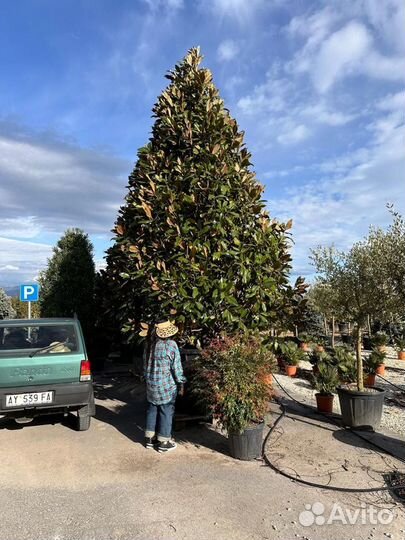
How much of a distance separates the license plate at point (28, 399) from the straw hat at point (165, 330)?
5.92 feet

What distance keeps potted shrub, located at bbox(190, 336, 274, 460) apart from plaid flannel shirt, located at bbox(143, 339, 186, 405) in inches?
20.0

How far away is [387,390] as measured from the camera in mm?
10617

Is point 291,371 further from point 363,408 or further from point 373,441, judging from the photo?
point 373,441

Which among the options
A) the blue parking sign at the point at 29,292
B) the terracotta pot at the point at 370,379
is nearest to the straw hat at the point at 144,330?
the terracotta pot at the point at 370,379

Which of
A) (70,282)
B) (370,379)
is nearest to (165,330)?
(370,379)

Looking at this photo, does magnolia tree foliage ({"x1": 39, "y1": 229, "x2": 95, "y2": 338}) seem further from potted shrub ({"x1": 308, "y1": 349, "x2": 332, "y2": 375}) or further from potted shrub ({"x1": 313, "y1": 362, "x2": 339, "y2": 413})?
potted shrub ({"x1": 313, "y1": 362, "x2": 339, "y2": 413})

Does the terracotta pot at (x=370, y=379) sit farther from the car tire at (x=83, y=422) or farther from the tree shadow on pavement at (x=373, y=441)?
the car tire at (x=83, y=422)

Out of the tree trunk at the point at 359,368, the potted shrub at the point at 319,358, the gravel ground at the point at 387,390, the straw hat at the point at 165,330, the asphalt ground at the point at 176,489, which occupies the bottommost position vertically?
the gravel ground at the point at 387,390

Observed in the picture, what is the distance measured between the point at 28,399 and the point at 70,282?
306 inches

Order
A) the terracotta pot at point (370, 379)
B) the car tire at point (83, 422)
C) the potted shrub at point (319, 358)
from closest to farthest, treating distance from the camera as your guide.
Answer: the car tire at point (83, 422) → the potted shrub at point (319, 358) → the terracotta pot at point (370, 379)

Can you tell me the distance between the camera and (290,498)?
4.23 meters

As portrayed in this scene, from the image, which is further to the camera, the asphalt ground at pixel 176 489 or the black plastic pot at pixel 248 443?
the black plastic pot at pixel 248 443

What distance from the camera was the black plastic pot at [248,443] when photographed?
523 centimetres

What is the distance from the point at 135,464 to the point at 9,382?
2129 mm
